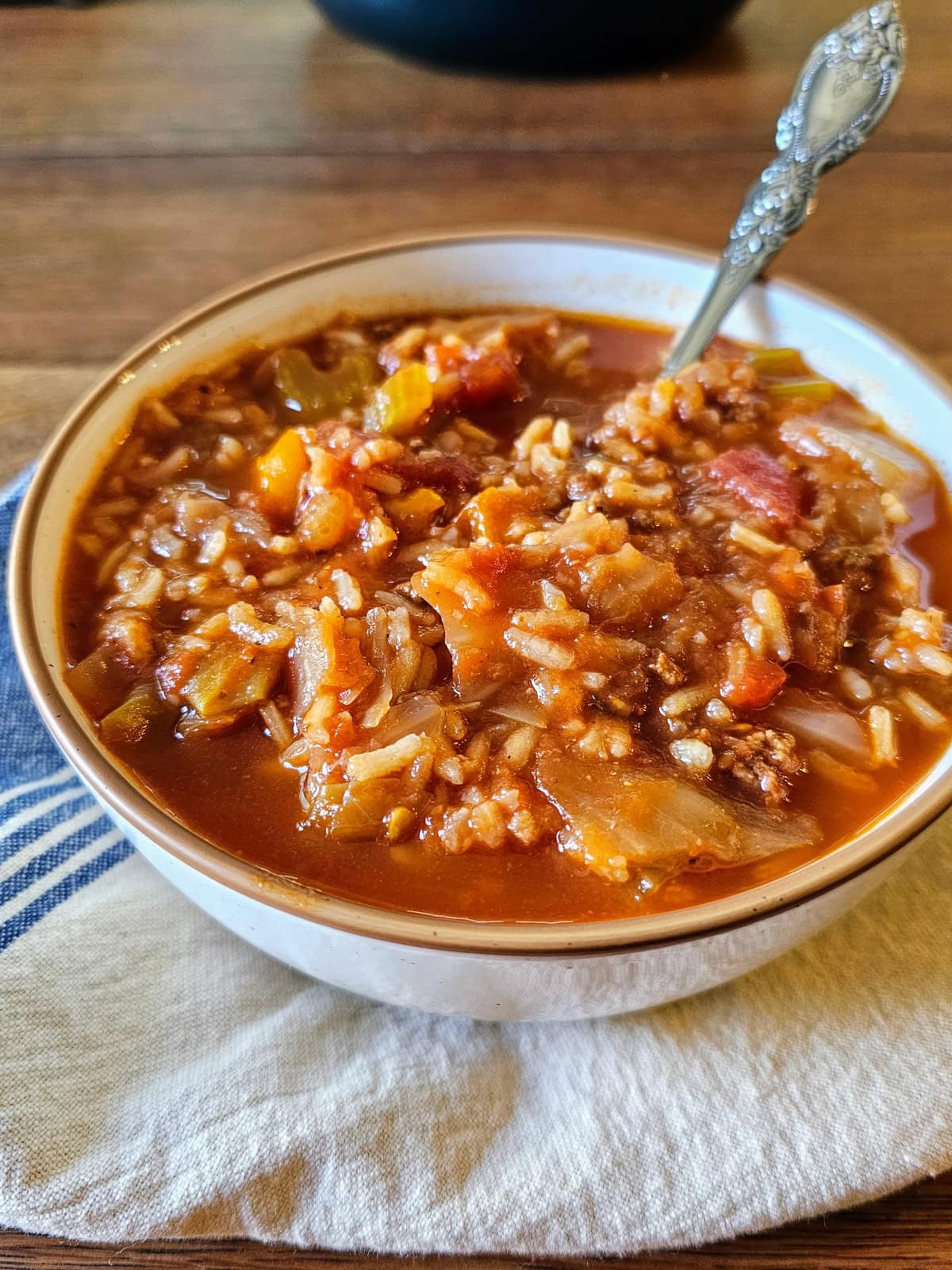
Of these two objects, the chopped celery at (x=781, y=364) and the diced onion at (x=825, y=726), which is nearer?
the diced onion at (x=825, y=726)

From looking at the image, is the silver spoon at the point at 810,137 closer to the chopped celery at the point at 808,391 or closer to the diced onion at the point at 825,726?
the chopped celery at the point at 808,391

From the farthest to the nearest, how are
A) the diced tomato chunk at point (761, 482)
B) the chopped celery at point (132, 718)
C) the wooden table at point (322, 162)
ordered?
the wooden table at point (322, 162) → the diced tomato chunk at point (761, 482) → the chopped celery at point (132, 718)

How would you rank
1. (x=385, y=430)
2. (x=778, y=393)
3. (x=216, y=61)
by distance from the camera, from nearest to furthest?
1. (x=385, y=430)
2. (x=778, y=393)
3. (x=216, y=61)

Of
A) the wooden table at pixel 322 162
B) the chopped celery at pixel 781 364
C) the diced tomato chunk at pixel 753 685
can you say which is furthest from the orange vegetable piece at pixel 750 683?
the wooden table at pixel 322 162

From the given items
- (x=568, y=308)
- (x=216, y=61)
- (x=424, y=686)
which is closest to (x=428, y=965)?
(x=424, y=686)

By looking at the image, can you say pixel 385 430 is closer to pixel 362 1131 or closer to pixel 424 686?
pixel 424 686

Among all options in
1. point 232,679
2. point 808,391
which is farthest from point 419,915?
point 808,391
